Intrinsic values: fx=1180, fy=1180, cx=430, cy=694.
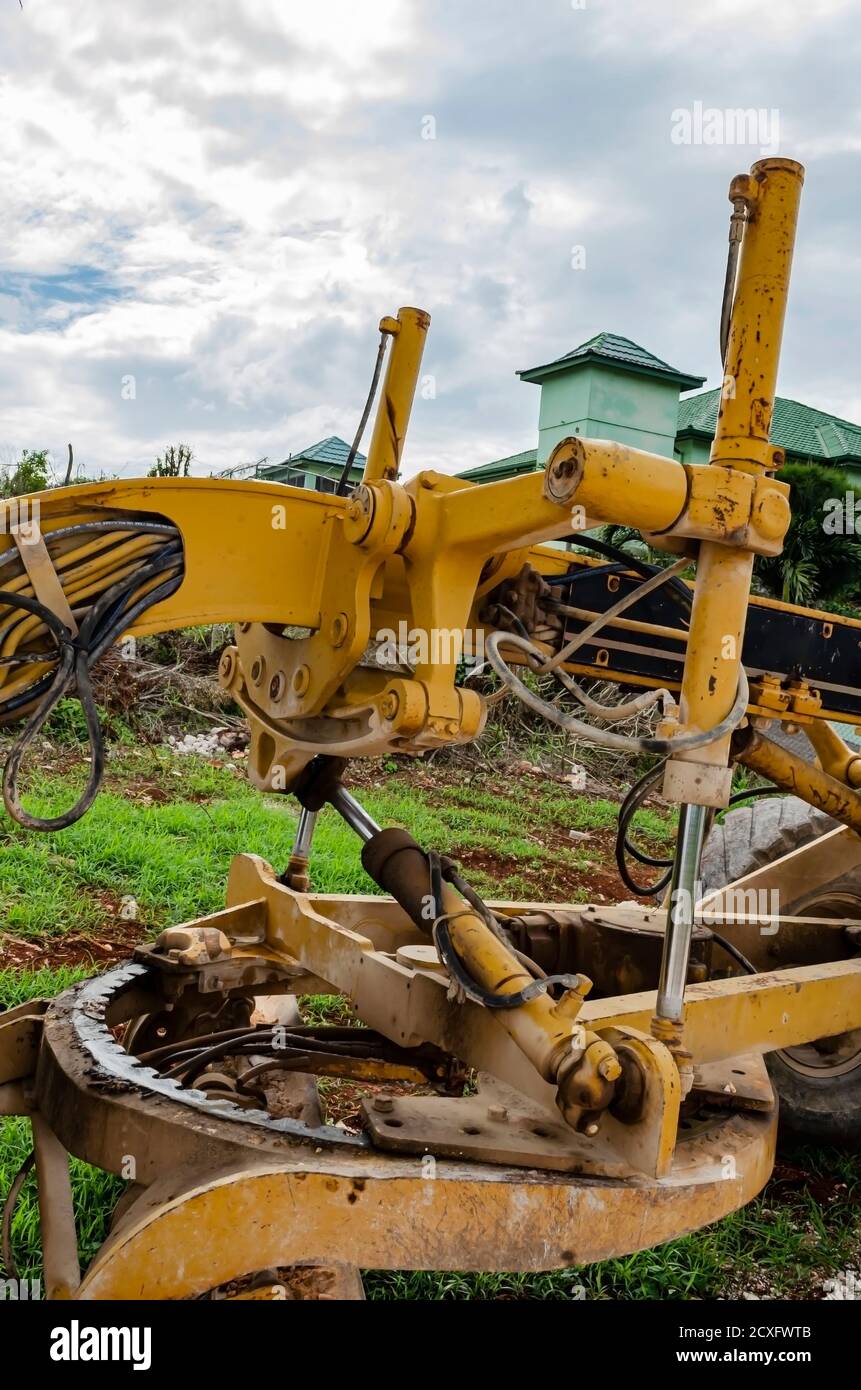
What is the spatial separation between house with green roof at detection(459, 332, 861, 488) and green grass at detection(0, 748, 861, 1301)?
37.6 feet

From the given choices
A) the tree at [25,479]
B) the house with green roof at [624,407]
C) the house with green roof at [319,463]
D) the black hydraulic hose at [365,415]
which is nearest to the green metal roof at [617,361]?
the house with green roof at [624,407]

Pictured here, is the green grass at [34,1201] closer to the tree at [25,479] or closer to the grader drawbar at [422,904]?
the grader drawbar at [422,904]

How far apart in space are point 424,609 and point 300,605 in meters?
0.26

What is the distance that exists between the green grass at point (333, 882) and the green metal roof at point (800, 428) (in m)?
13.5

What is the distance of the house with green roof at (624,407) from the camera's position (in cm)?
1931

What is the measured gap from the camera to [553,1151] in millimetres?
2180

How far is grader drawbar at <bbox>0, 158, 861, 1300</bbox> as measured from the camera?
6.62 feet

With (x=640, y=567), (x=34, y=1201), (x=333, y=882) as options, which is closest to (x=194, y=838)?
(x=333, y=882)

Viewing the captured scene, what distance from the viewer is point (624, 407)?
64.3ft

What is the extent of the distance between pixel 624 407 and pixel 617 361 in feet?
2.52

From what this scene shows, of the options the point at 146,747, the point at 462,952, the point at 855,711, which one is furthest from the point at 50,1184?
the point at 146,747

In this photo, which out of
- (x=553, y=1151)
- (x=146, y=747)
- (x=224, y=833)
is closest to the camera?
(x=553, y=1151)

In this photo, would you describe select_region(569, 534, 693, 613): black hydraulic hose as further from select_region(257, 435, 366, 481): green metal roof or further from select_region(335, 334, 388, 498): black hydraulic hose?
select_region(257, 435, 366, 481): green metal roof
